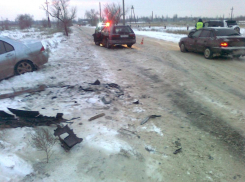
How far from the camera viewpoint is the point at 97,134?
345 cm

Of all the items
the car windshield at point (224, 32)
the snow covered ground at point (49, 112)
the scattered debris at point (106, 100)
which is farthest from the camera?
the car windshield at point (224, 32)

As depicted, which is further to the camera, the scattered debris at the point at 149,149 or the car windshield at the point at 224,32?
the car windshield at the point at 224,32

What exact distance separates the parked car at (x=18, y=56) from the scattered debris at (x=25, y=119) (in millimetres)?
3410

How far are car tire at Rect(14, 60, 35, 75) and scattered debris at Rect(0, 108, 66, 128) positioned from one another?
11.8 ft

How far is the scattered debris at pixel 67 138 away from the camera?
9.98 feet

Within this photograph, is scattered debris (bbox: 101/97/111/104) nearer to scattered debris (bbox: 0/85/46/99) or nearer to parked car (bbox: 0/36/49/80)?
scattered debris (bbox: 0/85/46/99)

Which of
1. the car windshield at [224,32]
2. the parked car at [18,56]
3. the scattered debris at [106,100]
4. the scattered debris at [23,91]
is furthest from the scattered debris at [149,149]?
the car windshield at [224,32]

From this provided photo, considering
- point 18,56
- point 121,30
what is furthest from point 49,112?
point 121,30

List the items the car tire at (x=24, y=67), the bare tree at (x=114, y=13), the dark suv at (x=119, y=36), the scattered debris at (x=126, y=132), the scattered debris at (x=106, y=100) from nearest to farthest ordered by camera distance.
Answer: the scattered debris at (x=126, y=132)
the scattered debris at (x=106, y=100)
the car tire at (x=24, y=67)
the dark suv at (x=119, y=36)
the bare tree at (x=114, y=13)

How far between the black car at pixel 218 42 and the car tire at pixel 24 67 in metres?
7.90

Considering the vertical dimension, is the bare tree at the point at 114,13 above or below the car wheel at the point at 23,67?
above


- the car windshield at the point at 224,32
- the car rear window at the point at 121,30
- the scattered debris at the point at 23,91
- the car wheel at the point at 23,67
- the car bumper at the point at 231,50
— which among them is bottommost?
the scattered debris at the point at 23,91

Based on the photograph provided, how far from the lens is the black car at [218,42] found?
9109 mm

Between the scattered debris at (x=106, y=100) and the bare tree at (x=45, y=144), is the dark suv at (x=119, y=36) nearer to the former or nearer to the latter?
the scattered debris at (x=106, y=100)
